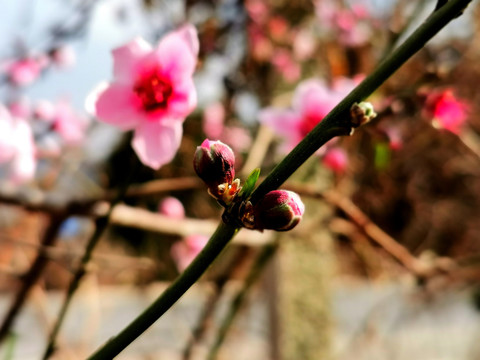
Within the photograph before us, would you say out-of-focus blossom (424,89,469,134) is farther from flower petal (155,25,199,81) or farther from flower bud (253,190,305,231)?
flower bud (253,190,305,231)

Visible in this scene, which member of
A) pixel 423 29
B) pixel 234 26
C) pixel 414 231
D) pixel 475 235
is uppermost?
pixel 475 235

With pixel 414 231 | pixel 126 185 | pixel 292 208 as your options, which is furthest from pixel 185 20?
pixel 414 231

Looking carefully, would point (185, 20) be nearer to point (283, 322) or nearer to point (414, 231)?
point (283, 322)

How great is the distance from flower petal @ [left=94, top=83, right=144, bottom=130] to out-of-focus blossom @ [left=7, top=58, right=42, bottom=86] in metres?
1.12

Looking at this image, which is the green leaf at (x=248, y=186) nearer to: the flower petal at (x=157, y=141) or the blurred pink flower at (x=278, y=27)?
the flower petal at (x=157, y=141)

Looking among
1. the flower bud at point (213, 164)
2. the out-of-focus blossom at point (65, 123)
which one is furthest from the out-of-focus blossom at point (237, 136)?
the flower bud at point (213, 164)

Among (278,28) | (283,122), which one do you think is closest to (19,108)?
(283,122)

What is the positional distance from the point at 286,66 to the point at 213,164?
218 cm

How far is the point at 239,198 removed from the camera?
0.28 meters

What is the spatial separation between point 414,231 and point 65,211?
4236mm

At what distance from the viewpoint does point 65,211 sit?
809 mm

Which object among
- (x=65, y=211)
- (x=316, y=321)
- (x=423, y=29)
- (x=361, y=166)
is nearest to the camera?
(x=423, y=29)

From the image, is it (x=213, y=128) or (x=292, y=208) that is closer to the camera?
(x=292, y=208)

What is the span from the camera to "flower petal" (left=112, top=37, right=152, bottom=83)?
54cm
